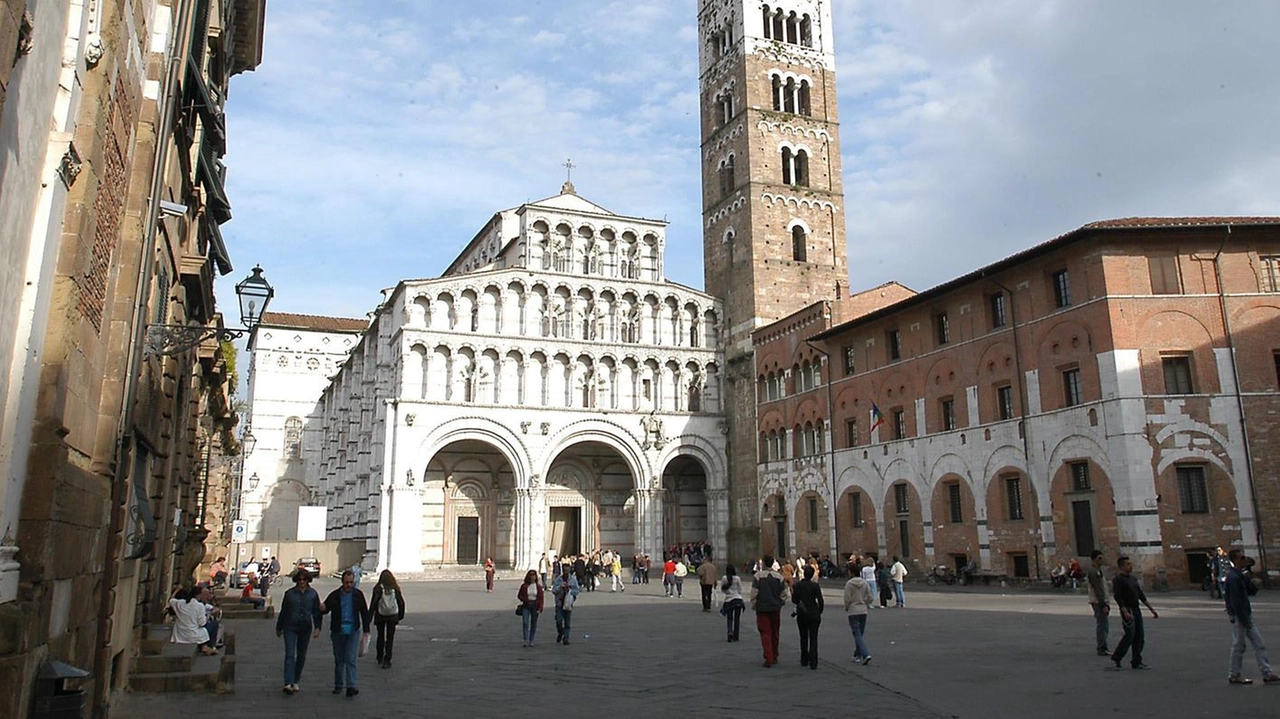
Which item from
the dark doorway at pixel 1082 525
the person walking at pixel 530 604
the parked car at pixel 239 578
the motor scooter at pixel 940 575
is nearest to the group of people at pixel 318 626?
the person walking at pixel 530 604

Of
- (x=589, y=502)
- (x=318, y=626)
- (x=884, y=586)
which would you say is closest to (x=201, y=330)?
(x=318, y=626)

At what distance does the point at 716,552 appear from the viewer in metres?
44.7

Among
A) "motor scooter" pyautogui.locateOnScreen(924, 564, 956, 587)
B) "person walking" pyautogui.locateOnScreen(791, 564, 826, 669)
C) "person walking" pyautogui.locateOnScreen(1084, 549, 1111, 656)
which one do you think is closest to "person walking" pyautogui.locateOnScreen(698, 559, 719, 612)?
"person walking" pyautogui.locateOnScreen(791, 564, 826, 669)

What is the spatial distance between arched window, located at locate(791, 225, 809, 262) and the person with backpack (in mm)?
35096

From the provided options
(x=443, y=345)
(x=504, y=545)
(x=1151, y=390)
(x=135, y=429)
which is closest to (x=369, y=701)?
(x=135, y=429)

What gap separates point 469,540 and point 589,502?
592cm

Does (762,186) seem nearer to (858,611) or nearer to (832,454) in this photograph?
(832,454)

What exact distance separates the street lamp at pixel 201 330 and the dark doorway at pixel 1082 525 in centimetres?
2353

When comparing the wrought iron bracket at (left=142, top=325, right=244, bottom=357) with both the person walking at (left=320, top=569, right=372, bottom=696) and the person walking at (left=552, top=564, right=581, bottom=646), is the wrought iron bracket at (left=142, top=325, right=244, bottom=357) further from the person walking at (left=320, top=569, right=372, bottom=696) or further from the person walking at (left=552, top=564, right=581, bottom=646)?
the person walking at (left=552, top=564, right=581, bottom=646)

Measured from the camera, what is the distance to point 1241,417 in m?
25.4

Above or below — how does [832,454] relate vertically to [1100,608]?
above

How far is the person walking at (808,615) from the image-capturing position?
1290 cm

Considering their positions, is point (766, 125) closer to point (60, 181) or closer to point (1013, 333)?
point (1013, 333)

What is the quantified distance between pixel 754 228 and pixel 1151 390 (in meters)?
22.4
